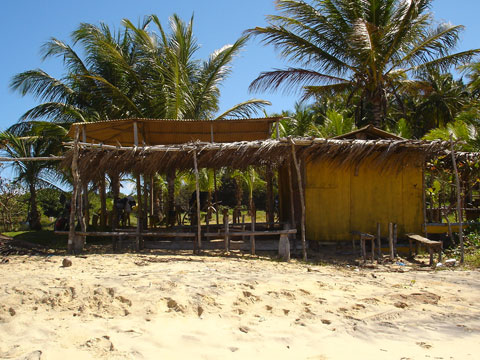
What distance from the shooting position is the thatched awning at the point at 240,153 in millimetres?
7969

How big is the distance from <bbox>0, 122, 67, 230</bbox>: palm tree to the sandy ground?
734 cm

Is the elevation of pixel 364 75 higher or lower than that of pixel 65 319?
higher

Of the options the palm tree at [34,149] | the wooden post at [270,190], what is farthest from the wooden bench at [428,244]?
the palm tree at [34,149]

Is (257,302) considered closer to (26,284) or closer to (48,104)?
(26,284)

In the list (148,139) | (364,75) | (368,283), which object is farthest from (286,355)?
(364,75)

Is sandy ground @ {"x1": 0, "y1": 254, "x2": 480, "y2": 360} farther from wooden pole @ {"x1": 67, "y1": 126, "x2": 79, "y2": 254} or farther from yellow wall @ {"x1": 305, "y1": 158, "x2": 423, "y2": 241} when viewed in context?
yellow wall @ {"x1": 305, "y1": 158, "x2": 423, "y2": 241}

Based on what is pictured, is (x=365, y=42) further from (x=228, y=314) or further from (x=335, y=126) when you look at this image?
(x=228, y=314)

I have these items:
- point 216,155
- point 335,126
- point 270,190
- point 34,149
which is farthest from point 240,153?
point 34,149

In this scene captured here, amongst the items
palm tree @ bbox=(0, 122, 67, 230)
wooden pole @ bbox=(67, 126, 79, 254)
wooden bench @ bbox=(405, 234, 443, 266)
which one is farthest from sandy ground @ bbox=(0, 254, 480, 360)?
palm tree @ bbox=(0, 122, 67, 230)

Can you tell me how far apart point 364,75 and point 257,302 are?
30.6 ft

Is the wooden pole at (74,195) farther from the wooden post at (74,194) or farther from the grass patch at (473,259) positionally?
the grass patch at (473,259)

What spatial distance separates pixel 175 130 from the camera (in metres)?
10.1

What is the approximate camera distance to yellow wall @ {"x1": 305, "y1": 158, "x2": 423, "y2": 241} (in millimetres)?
8930

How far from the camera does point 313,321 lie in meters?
4.52
